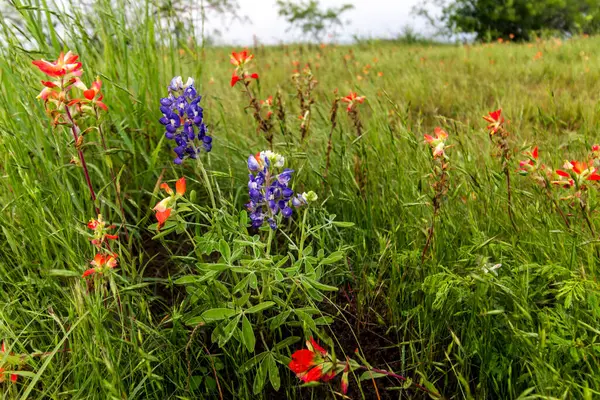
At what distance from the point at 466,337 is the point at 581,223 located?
69 centimetres

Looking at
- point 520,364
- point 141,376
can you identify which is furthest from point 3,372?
point 520,364

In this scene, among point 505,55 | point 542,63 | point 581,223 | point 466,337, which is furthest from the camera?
point 505,55

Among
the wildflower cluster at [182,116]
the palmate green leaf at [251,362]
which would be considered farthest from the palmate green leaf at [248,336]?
the wildflower cluster at [182,116]

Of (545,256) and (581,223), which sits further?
(581,223)

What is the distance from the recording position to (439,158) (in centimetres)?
161

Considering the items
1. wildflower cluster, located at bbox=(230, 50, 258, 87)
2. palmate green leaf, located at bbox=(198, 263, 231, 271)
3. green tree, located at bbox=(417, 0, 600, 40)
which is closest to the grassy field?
palmate green leaf, located at bbox=(198, 263, 231, 271)

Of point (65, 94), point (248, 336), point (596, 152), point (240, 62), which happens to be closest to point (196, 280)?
point (248, 336)

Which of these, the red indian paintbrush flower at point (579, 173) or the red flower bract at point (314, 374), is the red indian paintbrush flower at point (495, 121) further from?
the red flower bract at point (314, 374)

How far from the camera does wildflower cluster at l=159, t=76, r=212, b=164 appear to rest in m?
1.64

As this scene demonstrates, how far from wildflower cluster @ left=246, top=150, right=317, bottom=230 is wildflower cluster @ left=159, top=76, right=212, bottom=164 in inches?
9.7

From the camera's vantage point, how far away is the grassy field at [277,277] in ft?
4.59

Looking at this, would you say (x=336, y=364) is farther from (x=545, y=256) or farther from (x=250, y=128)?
(x=250, y=128)

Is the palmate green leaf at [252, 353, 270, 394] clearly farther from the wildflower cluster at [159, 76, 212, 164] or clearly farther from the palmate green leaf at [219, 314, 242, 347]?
the wildflower cluster at [159, 76, 212, 164]

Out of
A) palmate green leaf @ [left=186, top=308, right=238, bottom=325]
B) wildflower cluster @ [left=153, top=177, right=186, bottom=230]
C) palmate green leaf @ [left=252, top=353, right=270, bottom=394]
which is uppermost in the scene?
wildflower cluster @ [left=153, top=177, right=186, bottom=230]
